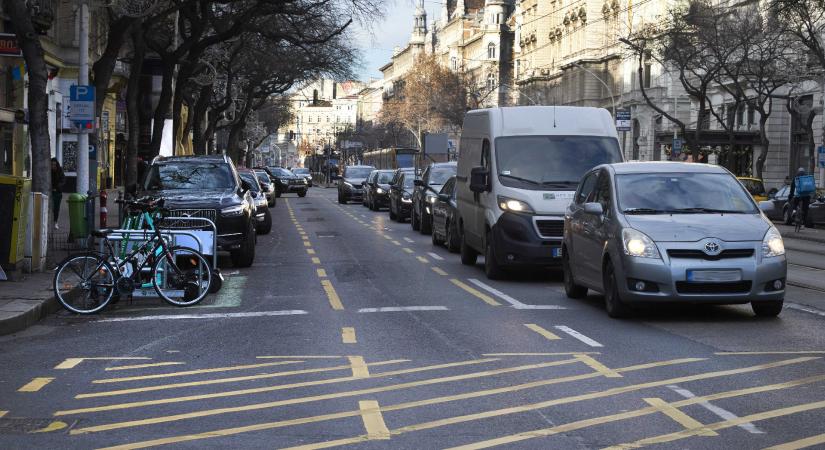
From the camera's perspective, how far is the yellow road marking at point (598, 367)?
29.9 ft

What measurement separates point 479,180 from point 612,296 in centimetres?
560

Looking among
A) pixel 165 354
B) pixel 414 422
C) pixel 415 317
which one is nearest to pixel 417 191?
pixel 415 317

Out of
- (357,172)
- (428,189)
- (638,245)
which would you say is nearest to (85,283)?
(638,245)

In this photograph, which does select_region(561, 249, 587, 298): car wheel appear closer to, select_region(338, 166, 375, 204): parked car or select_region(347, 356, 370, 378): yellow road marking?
select_region(347, 356, 370, 378): yellow road marking

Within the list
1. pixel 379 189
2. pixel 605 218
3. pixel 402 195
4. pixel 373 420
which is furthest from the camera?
pixel 379 189

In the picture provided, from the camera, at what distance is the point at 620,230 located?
1275 centimetres

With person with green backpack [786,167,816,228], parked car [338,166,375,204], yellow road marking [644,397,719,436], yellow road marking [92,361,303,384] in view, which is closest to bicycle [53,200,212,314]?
yellow road marking [92,361,303,384]

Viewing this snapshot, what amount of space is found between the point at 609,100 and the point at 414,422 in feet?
279

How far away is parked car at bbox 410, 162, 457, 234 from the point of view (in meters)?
29.1

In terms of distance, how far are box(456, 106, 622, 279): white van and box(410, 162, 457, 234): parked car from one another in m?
9.40

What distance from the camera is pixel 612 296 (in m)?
12.8

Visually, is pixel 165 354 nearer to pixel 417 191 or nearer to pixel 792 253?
pixel 792 253

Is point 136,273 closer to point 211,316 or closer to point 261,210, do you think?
point 211,316

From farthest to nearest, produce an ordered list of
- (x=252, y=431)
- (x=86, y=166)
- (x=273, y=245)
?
(x=273, y=245), (x=86, y=166), (x=252, y=431)
